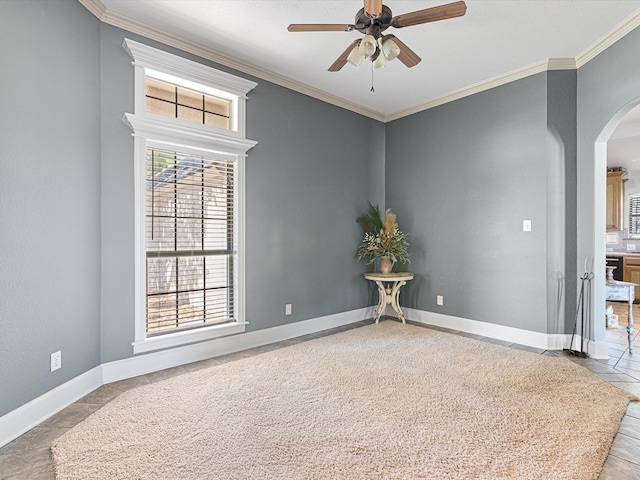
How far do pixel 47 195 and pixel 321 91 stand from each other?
3.05 m

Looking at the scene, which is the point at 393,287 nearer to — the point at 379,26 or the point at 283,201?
the point at 283,201

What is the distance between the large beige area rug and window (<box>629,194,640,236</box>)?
200 inches

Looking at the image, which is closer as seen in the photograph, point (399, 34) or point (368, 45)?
point (368, 45)

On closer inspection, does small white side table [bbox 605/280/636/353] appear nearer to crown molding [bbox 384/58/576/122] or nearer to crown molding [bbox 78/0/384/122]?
crown molding [bbox 384/58/576/122]

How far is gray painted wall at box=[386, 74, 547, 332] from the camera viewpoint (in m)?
3.61

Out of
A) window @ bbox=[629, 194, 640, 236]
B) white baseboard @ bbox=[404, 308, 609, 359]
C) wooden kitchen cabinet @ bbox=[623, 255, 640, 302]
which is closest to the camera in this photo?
white baseboard @ bbox=[404, 308, 609, 359]

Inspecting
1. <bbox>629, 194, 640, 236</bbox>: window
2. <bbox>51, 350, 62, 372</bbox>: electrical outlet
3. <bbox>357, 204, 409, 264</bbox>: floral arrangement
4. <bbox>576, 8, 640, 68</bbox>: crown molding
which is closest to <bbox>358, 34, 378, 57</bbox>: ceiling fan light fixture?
<bbox>576, 8, 640, 68</bbox>: crown molding

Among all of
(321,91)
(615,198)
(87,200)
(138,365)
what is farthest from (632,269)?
(87,200)

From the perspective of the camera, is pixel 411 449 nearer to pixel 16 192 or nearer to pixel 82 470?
pixel 82 470

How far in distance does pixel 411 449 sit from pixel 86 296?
7.93 ft

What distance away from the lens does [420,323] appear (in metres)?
4.59

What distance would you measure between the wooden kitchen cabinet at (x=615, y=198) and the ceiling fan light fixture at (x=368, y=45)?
20.4 ft

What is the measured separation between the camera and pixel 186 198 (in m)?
3.12

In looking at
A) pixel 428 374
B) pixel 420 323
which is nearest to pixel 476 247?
pixel 420 323
